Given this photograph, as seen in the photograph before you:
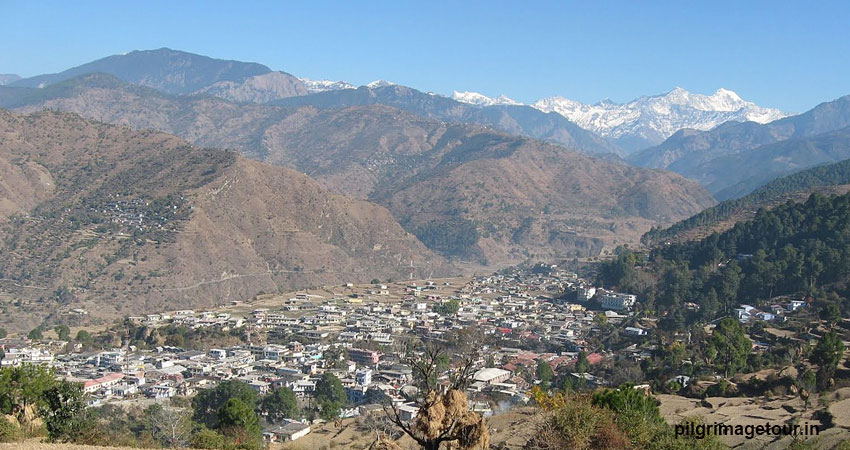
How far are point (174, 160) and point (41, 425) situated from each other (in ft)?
271

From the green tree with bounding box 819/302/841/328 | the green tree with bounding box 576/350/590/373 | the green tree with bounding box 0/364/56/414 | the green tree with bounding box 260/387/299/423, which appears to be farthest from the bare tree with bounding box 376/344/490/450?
the green tree with bounding box 819/302/841/328

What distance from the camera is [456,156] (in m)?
187

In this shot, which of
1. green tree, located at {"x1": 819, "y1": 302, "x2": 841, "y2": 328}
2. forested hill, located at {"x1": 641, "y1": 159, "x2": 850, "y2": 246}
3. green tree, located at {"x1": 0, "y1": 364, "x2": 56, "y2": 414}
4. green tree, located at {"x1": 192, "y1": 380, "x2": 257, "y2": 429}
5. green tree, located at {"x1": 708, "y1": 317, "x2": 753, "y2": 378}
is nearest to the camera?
green tree, located at {"x1": 0, "y1": 364, "x2": 56, "y2": 414}

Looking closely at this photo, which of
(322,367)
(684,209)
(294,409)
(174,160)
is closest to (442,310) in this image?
(322,367)

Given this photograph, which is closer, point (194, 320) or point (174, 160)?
point (194, 320)

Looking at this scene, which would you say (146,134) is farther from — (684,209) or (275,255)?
(684,209)

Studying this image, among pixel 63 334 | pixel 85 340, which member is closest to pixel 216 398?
pixel 85 340

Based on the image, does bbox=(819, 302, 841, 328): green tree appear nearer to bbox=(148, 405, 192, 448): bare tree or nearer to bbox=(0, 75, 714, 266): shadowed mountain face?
bbox=(148, 405, 192, 448): bare tree

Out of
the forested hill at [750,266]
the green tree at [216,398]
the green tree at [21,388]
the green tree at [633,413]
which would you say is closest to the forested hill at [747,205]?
the forested hill at [750,266]

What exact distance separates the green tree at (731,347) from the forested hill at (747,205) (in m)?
38.3

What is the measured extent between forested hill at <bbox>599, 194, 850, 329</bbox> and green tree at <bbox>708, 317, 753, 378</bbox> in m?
8.22

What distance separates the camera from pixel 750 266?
5509 centimetres

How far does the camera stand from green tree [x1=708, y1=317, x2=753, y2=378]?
3353cm

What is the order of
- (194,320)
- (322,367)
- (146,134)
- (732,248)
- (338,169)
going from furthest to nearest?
1. (338,169)
2. (146,134)
3. (732,248)
4. (194,320)
5. (322,367)
